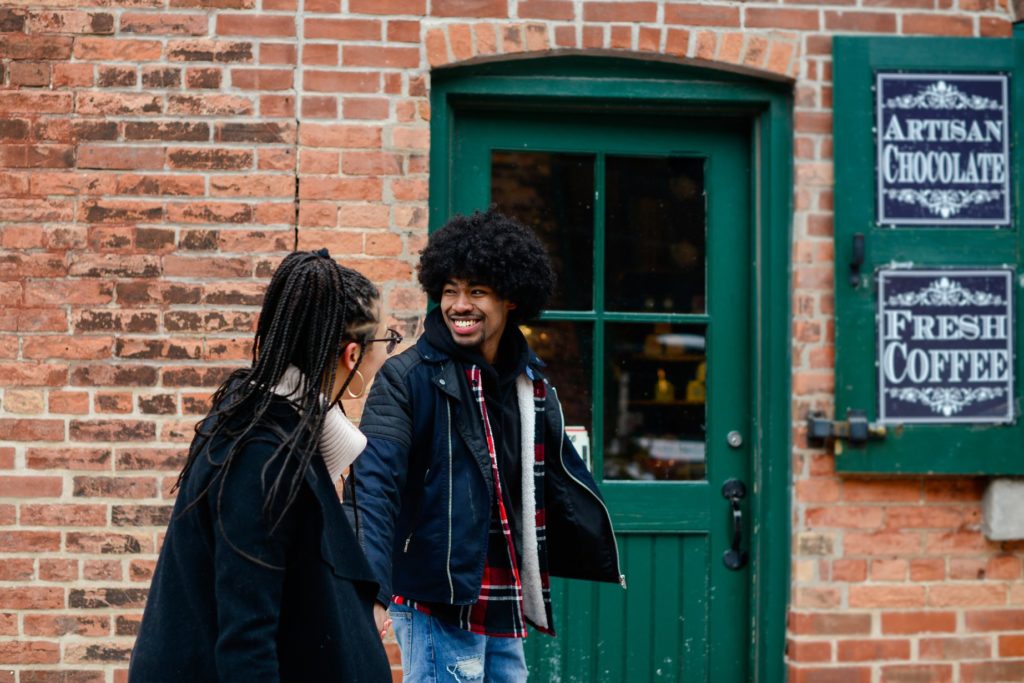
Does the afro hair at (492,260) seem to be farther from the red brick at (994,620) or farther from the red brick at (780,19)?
the red brick at (994,620)

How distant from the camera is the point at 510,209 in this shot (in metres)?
4.44

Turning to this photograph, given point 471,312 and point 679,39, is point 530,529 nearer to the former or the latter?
point 471,312

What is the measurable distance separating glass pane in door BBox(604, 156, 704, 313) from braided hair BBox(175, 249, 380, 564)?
2.22m

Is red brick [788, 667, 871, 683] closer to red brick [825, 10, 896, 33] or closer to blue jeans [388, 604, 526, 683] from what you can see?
blue jeans [388, 604, 526, 683]

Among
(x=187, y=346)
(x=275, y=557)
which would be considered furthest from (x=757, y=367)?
(x=275, y=557)

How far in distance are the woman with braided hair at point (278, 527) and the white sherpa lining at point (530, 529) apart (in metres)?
0.87

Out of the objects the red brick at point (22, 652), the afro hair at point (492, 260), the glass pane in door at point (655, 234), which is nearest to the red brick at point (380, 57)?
the glass pane in door at point (655, 234)

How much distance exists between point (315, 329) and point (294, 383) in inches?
4.4

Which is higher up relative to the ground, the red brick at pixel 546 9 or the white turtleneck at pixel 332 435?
the red brick at pixel 546 9

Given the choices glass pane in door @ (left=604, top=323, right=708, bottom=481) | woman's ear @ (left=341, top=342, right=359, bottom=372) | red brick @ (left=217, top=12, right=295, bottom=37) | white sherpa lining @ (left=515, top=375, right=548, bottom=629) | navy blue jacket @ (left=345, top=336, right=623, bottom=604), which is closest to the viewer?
woman's ear @ (left=341, top=342, right=359, bottom=372)

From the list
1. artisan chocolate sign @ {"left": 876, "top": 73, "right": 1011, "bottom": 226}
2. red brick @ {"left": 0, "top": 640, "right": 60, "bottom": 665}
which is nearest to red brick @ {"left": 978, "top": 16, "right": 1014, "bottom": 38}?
artisan chocolate sign @ {"left": 876, "top": 73, "right": 1011, "bottom": 226}

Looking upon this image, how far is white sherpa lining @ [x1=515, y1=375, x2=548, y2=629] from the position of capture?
10.4 ft

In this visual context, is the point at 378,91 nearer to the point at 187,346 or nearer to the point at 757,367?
the point at 187,346

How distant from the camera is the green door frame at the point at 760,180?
427 cm
